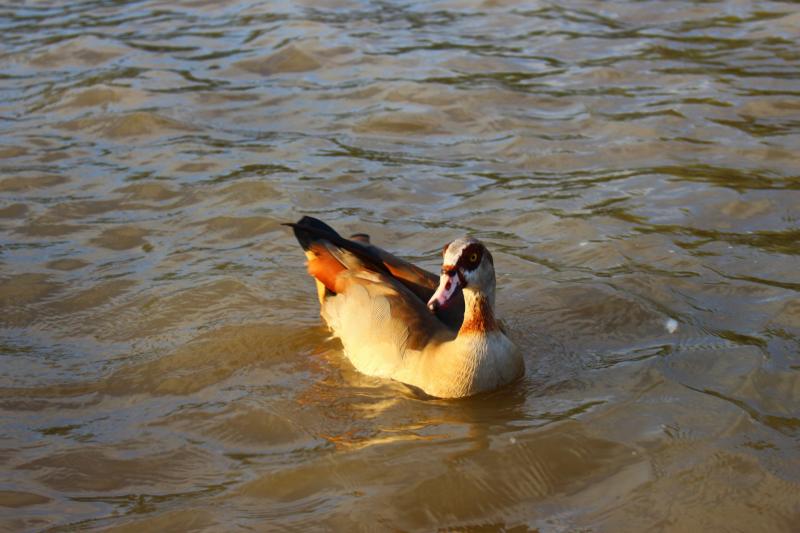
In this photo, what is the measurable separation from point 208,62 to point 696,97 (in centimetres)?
609

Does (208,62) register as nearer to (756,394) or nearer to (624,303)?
(624,303)

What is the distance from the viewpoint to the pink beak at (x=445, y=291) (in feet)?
22.2

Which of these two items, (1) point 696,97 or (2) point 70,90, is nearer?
(1) point 696,97

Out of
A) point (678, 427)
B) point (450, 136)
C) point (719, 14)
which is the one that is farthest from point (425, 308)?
point (719, 14)

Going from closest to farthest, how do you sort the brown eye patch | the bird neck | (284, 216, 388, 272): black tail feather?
the brown eye patch → the bird neck → (284, 216, 388, 272): black tail feather

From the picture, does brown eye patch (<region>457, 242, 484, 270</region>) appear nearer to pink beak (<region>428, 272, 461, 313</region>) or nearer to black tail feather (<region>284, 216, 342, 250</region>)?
pink beak (<region>428, 272, 461, 313</region>)

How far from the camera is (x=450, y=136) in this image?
1166 cm

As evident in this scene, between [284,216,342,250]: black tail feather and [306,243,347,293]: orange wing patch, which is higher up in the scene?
[284,216,342,250]: black tail feather

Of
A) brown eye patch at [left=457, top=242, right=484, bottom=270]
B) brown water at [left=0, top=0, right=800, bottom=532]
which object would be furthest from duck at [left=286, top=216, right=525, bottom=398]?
brown water at [left=0, top=0, right=800, bottom=532]

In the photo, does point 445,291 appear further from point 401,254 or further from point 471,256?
point 401,254

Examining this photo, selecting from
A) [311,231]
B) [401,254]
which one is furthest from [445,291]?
[401,254]

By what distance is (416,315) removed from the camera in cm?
729

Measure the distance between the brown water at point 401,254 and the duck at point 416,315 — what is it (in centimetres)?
17

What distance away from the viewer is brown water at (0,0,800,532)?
5.82 metres
